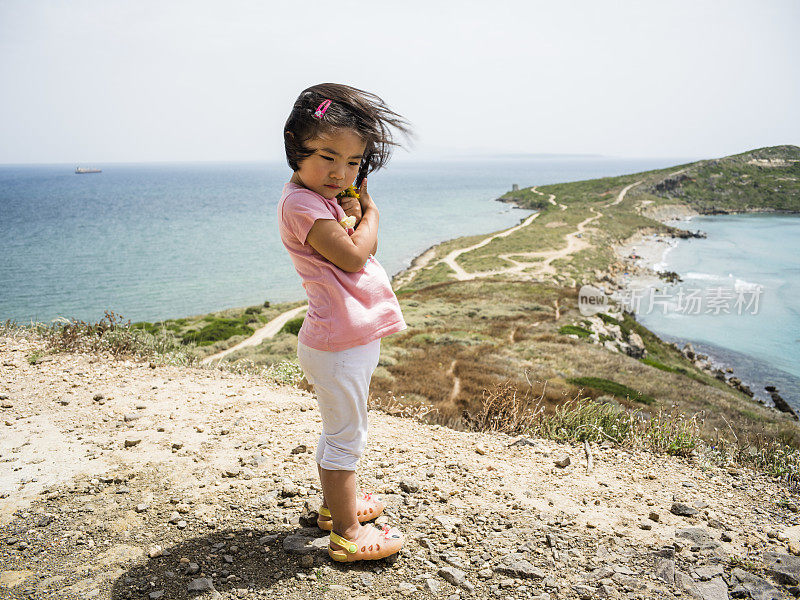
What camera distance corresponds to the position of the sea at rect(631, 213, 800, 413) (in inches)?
939

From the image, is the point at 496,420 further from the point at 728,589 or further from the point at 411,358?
the point at 411,358

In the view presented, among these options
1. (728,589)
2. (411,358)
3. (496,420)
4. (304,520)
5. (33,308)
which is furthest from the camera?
(33,308)

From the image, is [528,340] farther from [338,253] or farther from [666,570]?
[338,253]

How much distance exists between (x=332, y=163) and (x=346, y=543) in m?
1.99

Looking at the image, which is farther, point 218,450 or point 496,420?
point 496,420

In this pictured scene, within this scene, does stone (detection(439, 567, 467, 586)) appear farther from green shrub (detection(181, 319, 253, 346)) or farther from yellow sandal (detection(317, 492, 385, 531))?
green shrub (detection(181, 319, 253, 346))

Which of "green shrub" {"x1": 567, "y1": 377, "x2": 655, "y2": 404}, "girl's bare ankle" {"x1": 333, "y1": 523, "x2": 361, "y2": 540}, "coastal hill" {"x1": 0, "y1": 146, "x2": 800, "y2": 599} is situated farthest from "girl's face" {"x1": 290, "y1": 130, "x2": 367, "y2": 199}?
"green shrub" {"x1": 567, "y1": 377, "x2": 655, "y2": 404}

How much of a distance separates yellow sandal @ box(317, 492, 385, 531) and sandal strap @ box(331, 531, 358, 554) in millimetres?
294

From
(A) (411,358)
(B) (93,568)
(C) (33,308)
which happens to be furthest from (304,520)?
(C) (33,308)

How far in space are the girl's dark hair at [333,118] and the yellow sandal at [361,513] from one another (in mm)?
2053

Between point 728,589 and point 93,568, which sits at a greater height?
point 93,568

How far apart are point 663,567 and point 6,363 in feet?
22.9

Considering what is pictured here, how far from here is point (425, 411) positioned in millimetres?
5621

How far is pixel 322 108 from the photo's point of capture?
2123 millimetres
